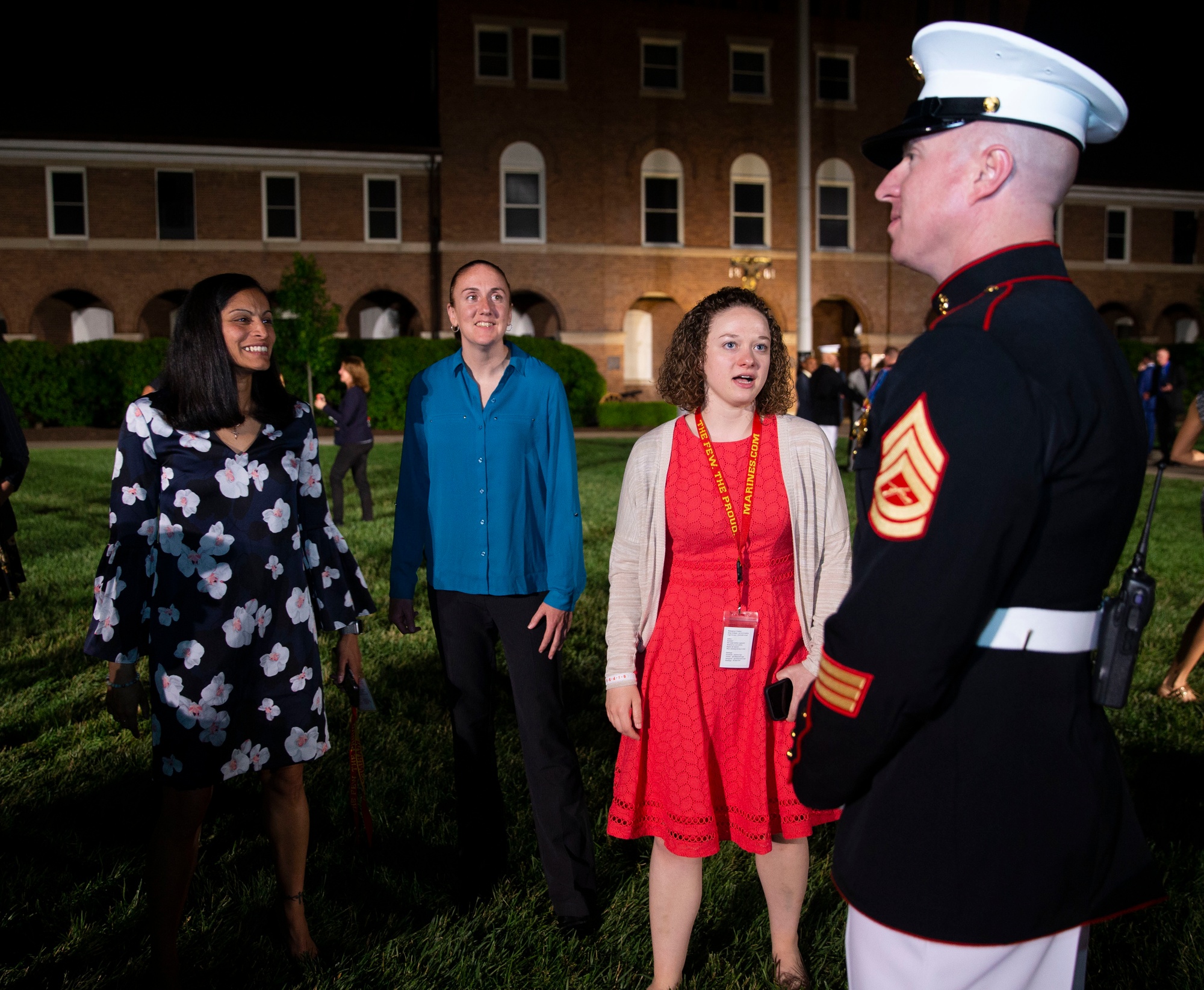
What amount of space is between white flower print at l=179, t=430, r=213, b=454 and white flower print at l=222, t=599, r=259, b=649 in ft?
1.63

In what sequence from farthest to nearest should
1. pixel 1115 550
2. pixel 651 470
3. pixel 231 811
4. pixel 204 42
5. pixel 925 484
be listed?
→ pixel 204 42, pixel 231 811, pixel 651 470, pixel 1115 550, pixel 925 484

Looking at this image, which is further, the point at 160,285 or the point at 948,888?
the point at 160,285

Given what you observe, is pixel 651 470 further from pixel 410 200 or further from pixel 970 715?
pixel 410 200

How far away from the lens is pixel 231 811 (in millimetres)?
4266

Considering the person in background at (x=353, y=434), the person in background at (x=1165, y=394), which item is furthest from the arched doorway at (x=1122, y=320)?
the person in background at (x=353, y=434)

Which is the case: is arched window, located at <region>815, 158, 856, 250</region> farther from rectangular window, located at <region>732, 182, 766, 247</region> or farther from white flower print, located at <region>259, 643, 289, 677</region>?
white flower print, located at <region>259, 643, 289, 677</region>

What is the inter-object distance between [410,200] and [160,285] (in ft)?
26.4

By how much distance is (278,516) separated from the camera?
3.04 m

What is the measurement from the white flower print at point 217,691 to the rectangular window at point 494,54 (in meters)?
29.7

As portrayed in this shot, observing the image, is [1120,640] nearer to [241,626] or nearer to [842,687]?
[842,687]

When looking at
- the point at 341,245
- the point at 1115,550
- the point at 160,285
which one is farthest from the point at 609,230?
the point at 1115,550

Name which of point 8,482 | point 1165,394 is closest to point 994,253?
point 8,482

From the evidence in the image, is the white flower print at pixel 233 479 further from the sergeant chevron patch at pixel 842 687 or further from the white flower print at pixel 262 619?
the sergeant chevron patch at pixel 842 687

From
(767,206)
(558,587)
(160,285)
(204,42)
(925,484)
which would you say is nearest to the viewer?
(925,484)
